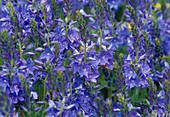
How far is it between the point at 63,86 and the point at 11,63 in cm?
65

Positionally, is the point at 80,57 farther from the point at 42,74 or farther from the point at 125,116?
the point at 125,116

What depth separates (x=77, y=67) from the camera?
3467 mm

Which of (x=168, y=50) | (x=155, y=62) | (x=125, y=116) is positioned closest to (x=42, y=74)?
(x=125, y=116)

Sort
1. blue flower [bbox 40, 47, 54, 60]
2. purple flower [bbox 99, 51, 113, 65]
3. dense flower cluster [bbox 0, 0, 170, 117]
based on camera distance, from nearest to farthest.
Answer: dense flower cluster [bbox 0, 0, 170, 117]
blue flower [bbox 40, 47, 54, 60]
purple flower [bbox 99, 51, 113, 65]

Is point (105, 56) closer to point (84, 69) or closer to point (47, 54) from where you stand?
point (84, 69)

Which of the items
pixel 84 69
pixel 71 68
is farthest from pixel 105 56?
pixel 71 68

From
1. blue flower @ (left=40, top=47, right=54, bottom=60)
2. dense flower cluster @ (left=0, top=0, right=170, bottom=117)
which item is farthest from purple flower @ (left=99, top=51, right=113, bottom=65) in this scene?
blue flower @ (left=40, top=47, right=54, bottom=60)

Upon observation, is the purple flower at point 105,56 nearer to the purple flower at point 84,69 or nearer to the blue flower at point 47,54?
the purple flower at point 84,69

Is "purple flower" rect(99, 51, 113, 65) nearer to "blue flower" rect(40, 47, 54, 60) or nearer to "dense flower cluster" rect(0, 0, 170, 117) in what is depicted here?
"dense flower cluster" rect(0, 0, 170, 117)

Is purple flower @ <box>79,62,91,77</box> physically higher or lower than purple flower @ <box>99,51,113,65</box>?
lower

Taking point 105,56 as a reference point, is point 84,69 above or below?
below

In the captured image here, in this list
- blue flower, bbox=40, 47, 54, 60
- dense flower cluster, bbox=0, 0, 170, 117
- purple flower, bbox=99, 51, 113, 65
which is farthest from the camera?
purple flower, bbox=99, 51, 113, 65

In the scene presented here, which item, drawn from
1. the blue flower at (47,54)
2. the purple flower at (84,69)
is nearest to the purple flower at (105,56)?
the purple flower at (84,69)

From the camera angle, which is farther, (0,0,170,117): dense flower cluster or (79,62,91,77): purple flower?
(79,62,91,77): purple flower
